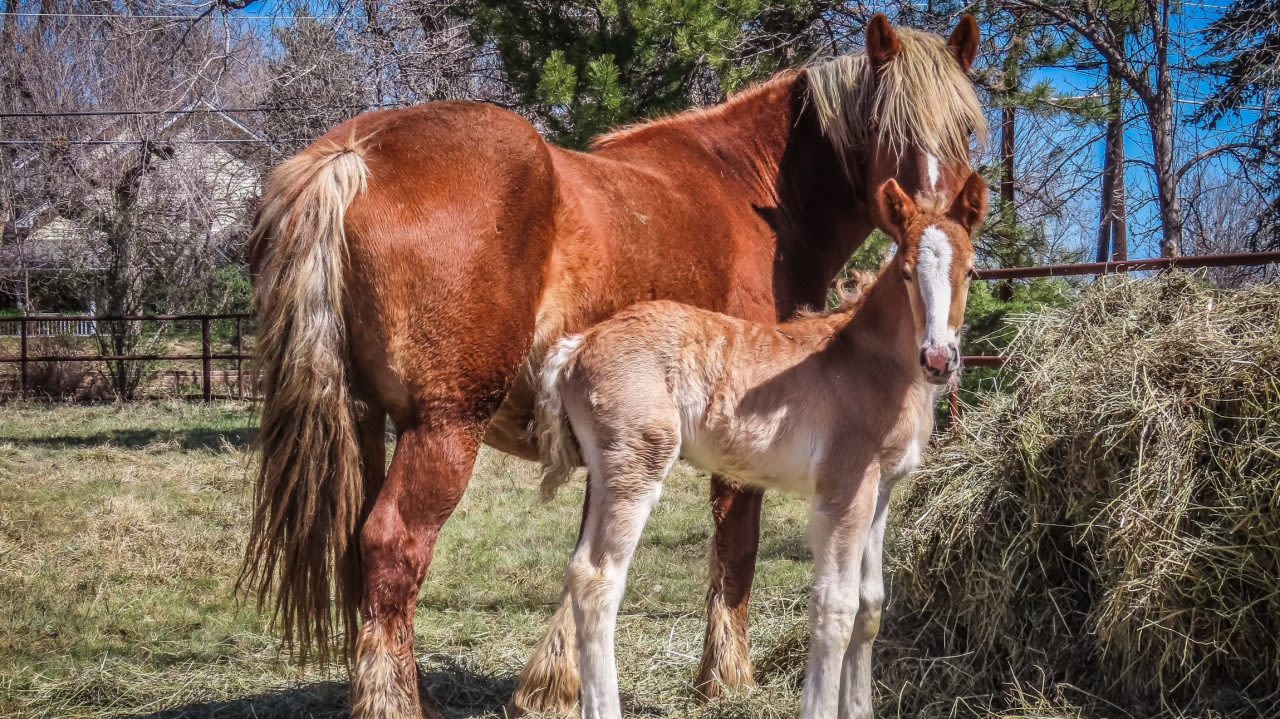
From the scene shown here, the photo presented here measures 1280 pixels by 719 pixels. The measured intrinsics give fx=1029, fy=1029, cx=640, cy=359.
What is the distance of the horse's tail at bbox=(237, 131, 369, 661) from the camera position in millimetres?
3123

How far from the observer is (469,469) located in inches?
129

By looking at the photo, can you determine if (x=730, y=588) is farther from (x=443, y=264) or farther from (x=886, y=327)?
(x=443, y=264)

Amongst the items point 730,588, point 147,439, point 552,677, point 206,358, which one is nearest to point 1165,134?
point 730,588

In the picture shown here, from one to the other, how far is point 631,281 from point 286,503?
53.7 inches

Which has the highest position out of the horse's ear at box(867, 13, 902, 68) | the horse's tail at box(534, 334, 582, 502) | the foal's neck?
the horse's ear at box(867, 13, 902, 68)

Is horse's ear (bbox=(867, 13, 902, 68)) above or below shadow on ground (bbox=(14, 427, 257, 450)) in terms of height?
above

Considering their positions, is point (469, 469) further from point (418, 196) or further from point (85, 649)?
point (85, 649)

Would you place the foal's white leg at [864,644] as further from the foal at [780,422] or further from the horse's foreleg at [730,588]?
the horse's foreleg at [730,588]

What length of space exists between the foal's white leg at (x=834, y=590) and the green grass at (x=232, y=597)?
1.66 feet

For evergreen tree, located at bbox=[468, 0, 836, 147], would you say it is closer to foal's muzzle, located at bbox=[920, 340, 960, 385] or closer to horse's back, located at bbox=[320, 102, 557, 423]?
horse's back, located at bbox=[320, 102, 557, 423]

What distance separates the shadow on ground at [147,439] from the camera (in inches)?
412

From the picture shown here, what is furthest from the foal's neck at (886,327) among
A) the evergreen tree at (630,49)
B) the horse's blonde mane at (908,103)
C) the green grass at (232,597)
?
the evergreen tree at (630,49)

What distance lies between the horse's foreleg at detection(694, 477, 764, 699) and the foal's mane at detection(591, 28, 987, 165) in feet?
4.87

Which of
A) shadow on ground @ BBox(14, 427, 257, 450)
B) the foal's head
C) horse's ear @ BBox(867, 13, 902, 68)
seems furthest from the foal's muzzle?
shadow on ground @ BBox(14, 427, 257, 450)
